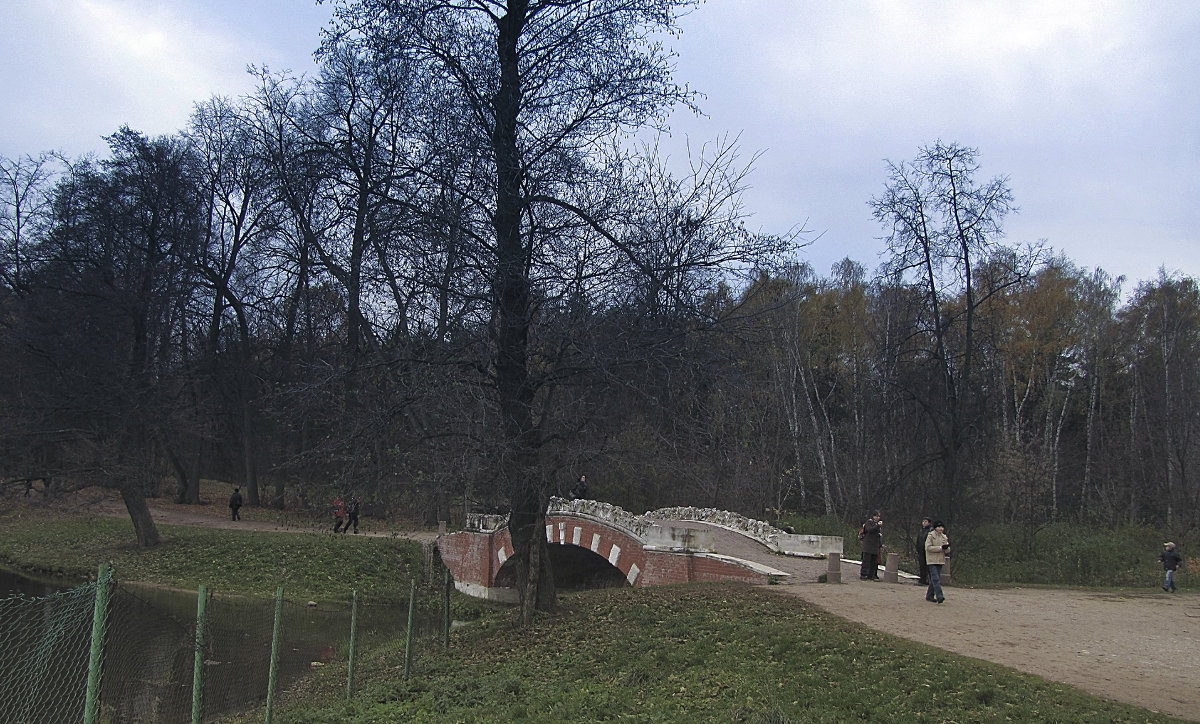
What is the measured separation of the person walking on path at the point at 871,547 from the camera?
18828 mm

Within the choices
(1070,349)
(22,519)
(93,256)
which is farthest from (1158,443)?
(22,519)

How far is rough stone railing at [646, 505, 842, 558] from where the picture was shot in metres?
22.8

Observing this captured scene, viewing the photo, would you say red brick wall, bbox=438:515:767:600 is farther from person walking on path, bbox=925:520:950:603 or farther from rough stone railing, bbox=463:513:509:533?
person walking on path, bbox=925:520:950:603

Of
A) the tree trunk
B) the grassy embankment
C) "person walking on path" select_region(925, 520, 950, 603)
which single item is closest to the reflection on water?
the grassy embankment

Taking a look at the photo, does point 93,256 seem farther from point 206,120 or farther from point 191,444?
point 191,444

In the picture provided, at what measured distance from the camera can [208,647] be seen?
512 inches

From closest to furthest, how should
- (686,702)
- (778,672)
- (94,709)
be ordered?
(94,709)
(686,702)
(778,672)

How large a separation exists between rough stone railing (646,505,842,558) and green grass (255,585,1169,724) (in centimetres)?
883

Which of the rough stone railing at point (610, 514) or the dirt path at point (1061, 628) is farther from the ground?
the rough stone railing at point (610, 514)

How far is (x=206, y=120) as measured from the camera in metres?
36.4

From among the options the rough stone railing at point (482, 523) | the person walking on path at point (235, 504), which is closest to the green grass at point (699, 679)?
the rough stone railing at point (482, 523)

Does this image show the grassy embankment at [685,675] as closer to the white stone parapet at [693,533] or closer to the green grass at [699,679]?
the green grass at [699,679]

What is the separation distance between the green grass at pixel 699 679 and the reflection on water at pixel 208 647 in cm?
168

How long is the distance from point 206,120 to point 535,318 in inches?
1152
